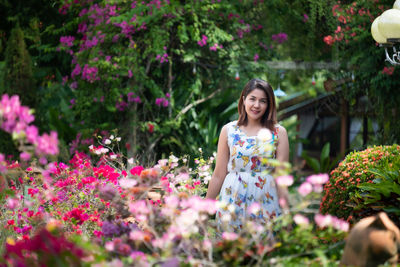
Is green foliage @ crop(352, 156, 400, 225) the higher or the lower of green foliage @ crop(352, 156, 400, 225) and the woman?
the lower

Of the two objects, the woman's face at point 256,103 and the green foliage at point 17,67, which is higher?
the green foliage at point 17,67

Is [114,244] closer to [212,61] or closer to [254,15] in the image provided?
[212,61]

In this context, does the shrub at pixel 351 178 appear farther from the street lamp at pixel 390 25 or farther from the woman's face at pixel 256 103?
the woman's face at pixel 256 103

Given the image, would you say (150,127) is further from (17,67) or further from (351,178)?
(351,178)

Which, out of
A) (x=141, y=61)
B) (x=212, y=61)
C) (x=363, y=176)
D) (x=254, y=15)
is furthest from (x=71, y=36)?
(x=363, y=176)

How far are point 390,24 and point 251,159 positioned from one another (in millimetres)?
2128

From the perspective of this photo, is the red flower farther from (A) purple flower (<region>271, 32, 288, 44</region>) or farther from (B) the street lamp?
(B) the street lamp

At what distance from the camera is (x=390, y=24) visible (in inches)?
180

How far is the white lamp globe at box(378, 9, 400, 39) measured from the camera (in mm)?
4543

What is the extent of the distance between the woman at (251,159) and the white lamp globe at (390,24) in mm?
1810

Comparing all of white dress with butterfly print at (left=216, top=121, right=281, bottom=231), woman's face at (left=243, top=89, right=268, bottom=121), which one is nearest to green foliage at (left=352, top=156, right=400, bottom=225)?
white dress with butterfly print at (left=216, top=121, right=281, bottom=231)

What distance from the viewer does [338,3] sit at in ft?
30.4

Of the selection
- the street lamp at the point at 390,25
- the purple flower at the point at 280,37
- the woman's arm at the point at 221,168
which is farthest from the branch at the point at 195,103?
the woman's arm at the point at 221,168

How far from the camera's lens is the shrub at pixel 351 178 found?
4738 mm
